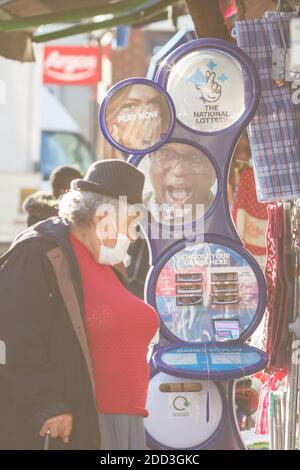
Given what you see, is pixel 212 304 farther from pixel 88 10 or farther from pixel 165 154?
pixel 88 10

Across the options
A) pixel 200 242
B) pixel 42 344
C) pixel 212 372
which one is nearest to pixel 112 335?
pixel 42 344

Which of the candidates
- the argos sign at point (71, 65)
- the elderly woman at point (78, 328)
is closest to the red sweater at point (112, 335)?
the elderly woman at point (78, 328)

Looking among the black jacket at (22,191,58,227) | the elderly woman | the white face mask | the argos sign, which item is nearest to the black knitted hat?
the elderly woman

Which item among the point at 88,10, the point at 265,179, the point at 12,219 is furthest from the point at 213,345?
the point at 12,219

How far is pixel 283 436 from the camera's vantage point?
3881mm

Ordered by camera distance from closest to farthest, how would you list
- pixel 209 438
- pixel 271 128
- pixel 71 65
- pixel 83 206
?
pixel 83 206 → pixel 209 438 → pixel 271 128 → pixel 71 65

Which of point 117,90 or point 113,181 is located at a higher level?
point 117,90

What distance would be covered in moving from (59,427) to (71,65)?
490 inches

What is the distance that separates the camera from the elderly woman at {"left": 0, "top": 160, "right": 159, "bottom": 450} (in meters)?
3.07

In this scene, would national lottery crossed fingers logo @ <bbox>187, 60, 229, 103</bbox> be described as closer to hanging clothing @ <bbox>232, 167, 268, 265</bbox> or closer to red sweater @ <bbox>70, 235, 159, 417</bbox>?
red sweater @ <bbox>70, 235, 159, 417</bbox>

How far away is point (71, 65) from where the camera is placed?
15.0 meters

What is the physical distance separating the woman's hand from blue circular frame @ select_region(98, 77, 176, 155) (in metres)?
1.16

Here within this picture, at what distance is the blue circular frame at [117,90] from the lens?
145 inches

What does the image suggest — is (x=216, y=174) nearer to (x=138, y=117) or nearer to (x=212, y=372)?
(x=138, y=117)
